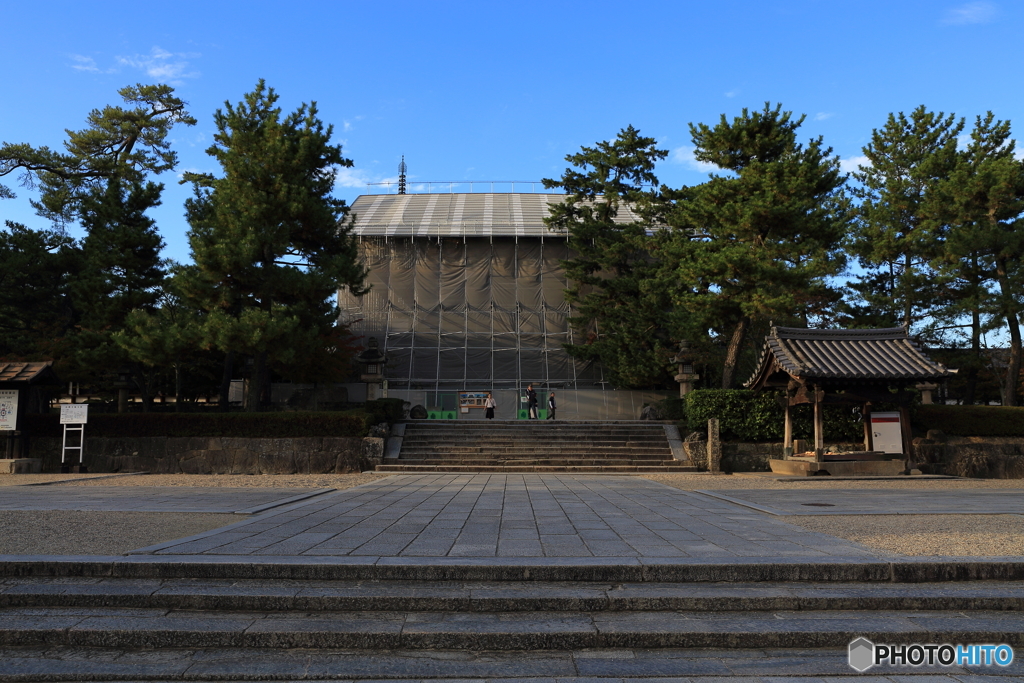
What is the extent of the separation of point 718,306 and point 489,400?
9.34 m

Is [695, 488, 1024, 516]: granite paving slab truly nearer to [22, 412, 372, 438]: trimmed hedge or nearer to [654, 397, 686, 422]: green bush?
[654, 397, 686, 422]: green bush

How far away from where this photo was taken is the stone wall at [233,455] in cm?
1672

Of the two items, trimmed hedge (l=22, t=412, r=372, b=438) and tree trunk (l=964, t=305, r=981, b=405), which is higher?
tree trunk (l=964, t=305, r=981, b=405)

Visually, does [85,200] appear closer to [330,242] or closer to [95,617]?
[330,242]

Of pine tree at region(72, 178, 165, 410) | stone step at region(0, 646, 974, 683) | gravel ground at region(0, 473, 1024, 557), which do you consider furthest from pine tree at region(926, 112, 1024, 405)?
pine tree at region(72, 178, 165, 410)

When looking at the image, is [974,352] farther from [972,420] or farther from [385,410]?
[385,410]

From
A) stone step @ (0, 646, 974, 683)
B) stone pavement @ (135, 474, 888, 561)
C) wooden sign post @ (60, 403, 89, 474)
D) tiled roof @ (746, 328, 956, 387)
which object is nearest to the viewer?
stone step @ (0, 646, 974, 683)

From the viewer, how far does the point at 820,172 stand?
1994 centimetres

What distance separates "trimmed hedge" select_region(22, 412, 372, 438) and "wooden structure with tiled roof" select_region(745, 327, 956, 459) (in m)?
10.8

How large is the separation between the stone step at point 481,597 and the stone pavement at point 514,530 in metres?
0.51

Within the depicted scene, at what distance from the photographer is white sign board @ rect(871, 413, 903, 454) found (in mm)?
15922

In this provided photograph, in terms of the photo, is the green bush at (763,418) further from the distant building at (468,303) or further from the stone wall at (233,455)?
the distant building at (468,303)

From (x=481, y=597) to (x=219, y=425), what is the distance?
47.8 feet

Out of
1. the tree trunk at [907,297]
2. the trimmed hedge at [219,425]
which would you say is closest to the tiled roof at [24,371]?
the trimmed hedge at [219,425]
